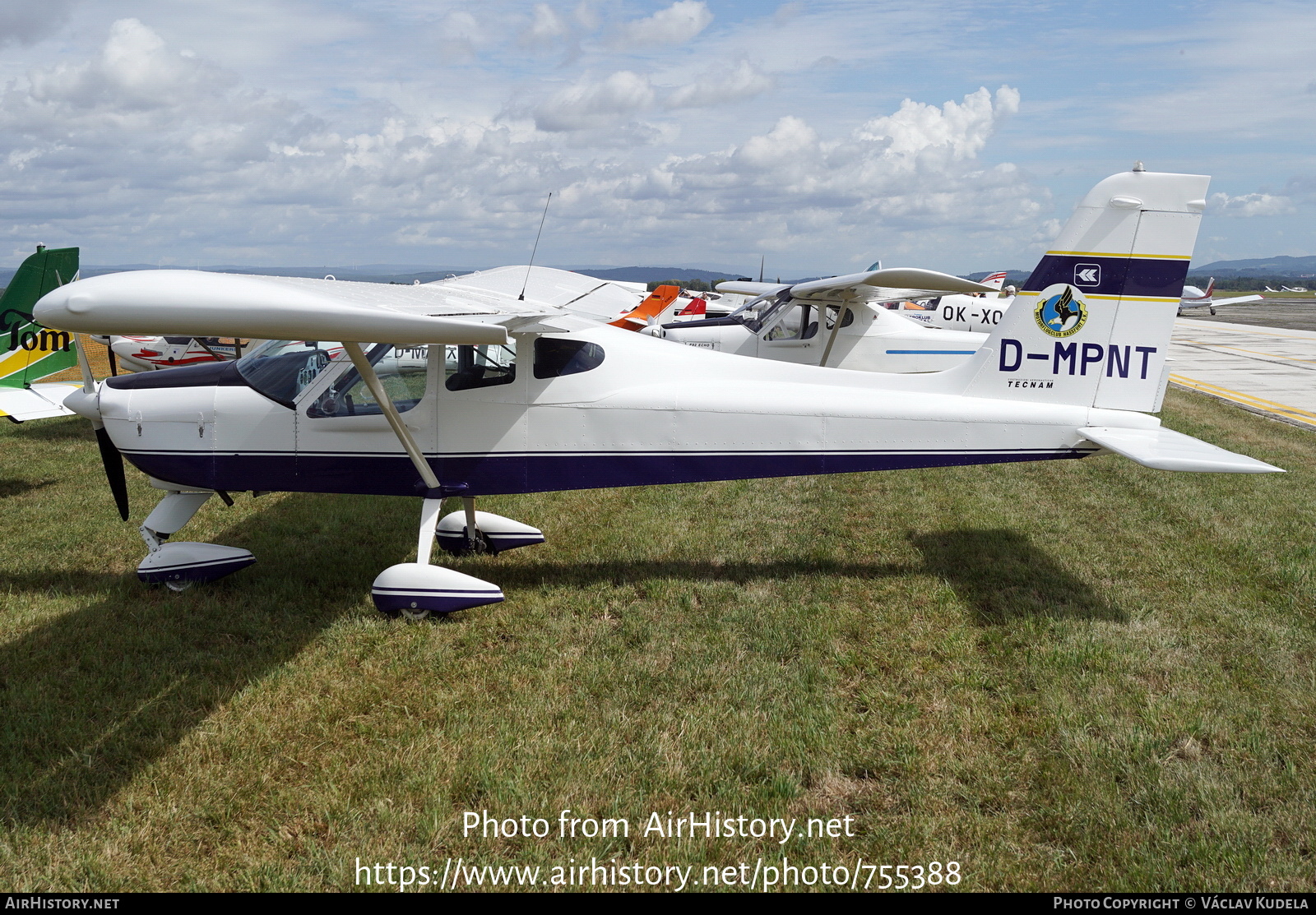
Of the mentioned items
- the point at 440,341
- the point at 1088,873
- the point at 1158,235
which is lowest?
the point at 1088,873

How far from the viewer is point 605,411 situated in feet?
19.5

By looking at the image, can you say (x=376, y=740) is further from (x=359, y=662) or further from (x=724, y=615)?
(x=724, y=615)

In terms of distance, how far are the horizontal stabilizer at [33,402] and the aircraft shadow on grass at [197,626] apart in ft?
12.2

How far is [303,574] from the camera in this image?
635 centimetres

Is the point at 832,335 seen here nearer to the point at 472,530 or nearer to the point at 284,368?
the point at 472,530

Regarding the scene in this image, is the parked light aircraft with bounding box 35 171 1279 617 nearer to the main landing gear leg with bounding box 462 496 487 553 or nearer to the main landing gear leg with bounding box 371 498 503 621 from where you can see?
the main landing gear leg with bounding box 371 498 503 621

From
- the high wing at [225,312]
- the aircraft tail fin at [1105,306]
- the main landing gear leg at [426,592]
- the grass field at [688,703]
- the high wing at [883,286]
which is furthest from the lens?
the high wing at [883,286]

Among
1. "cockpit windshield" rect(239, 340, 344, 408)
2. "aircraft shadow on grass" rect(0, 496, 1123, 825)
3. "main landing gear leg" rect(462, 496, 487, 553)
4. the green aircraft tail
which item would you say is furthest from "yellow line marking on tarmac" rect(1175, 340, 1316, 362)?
the green aircraft tail

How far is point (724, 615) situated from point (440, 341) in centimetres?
255

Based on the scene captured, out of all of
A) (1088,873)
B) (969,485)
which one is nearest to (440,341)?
(1088,873)

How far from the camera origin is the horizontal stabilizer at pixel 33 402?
367 inches

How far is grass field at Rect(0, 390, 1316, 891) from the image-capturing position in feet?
10.8

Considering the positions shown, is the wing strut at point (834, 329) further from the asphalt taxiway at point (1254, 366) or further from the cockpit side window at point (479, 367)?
the cockpit side window at point (479, 367)

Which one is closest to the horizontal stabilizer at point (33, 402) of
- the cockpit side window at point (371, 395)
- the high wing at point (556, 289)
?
the high wing at point (556, 289)
